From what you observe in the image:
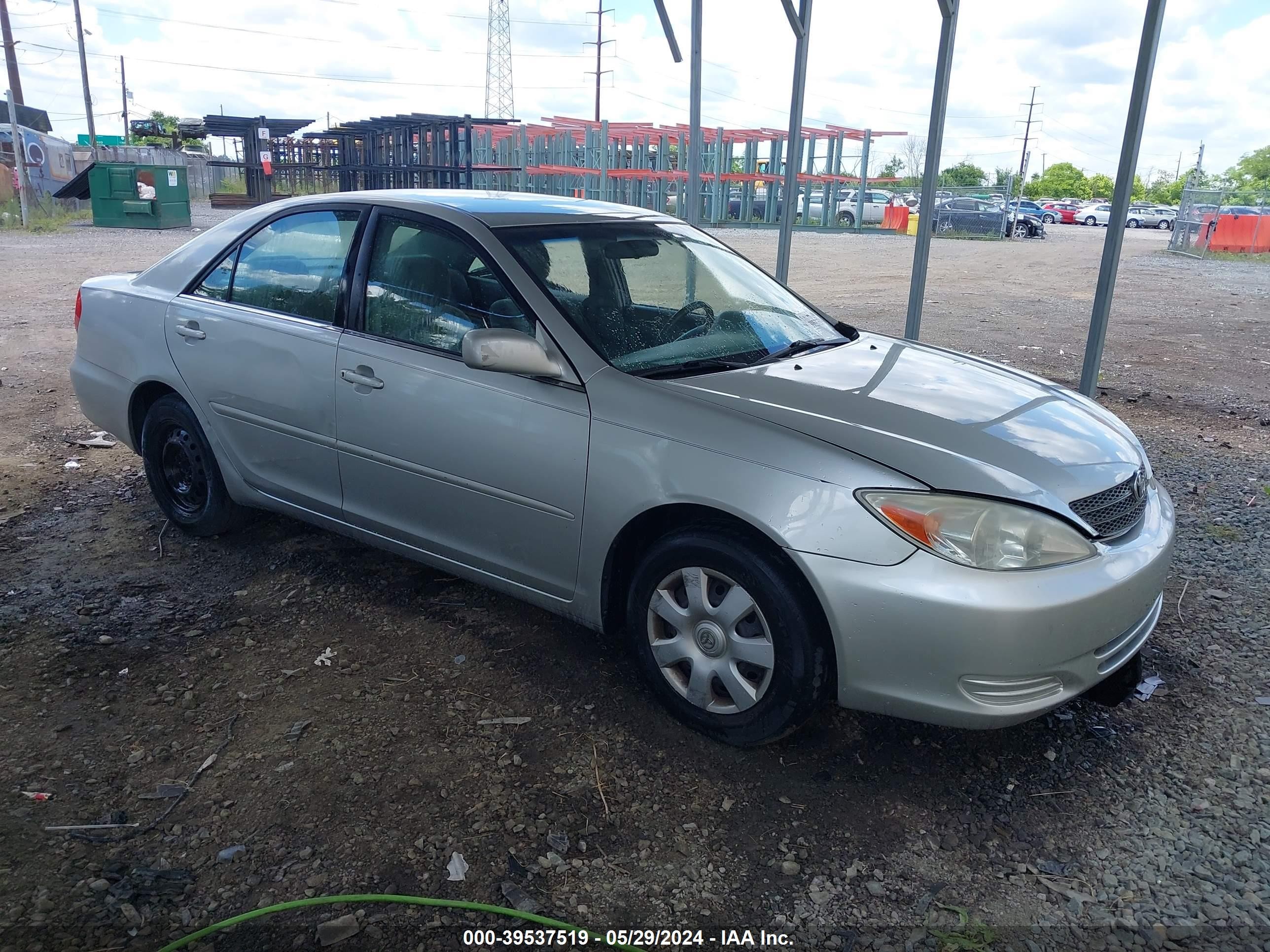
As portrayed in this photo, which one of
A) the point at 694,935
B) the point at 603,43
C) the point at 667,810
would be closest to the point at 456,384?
the point at 667,810

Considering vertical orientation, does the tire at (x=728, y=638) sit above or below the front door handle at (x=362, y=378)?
below

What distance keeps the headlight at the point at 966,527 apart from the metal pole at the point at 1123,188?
146 inches

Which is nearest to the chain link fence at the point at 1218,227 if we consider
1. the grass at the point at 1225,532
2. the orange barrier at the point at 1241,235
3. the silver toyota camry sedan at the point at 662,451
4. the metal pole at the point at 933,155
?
the orange barrier at the point at 1241,235

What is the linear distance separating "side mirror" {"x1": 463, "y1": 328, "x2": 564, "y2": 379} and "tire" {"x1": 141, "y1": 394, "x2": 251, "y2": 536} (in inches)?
74.1

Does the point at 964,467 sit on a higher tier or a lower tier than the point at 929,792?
higher

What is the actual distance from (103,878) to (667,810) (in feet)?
4.81

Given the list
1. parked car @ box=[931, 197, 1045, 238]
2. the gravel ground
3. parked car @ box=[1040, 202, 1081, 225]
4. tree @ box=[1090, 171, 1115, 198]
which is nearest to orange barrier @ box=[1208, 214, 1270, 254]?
parked car @ box=[931, 197, 1045, 238]

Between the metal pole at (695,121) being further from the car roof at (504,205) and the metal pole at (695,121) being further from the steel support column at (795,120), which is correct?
the car roof at (504,205)

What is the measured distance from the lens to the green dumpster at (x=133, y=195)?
25891 millimetres

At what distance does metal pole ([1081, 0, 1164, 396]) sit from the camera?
569 centimetres

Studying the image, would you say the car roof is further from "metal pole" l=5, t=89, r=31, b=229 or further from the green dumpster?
the green dumpster

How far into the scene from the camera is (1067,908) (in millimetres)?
2404

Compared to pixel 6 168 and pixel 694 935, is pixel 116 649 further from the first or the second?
pixel 6 168

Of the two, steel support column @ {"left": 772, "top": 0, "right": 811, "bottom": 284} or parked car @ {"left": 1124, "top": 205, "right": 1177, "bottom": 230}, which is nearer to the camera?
steel support column @ {"left": 772, "top": 0, "right": 811, "bottom": 284}
